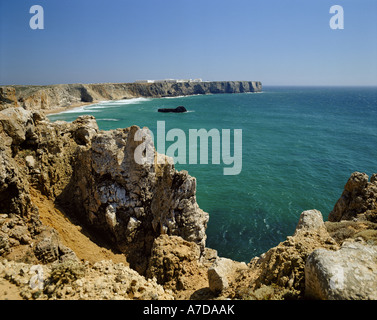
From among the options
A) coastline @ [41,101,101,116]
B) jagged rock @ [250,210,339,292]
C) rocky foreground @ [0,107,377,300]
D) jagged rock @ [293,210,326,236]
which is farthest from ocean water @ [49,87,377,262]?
coastline @ [41,101,101,116]

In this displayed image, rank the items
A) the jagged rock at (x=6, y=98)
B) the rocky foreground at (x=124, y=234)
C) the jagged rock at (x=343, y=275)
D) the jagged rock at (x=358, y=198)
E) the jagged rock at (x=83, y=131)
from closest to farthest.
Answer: the jagged rock at (x=343, y=275) → the rocky foreground at (x=124, y=234) → the jagged rock at (x=6, y=98) → the jagged rock at (x=358, y=198) → the jagged rock at (x=83, y=131)

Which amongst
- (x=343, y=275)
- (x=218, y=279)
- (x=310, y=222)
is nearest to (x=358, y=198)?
(x=310, y=222)

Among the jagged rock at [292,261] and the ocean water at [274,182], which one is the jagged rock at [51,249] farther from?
the ocean water at [274,182]

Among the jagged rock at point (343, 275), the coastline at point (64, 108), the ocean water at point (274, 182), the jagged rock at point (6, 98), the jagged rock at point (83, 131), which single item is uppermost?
the coastline at point (64, 108)

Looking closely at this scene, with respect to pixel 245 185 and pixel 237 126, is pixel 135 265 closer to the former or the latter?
pixel 245 185

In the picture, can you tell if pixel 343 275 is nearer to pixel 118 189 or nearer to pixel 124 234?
pixel 124 234

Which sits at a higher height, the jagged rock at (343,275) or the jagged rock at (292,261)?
the jagged rock at (343,275)

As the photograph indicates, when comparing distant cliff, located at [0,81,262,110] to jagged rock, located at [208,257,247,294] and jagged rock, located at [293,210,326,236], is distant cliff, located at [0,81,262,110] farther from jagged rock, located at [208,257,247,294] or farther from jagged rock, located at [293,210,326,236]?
jagged rock, located at [293,210,326,236]

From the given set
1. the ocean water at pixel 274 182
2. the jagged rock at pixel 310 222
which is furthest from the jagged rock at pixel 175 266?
the ocean water at pixel 274 182
